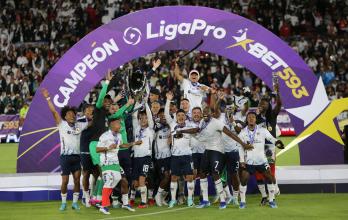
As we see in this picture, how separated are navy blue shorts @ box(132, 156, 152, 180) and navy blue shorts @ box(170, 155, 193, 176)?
0.53 m

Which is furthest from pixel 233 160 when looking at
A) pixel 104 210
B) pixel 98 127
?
pixel 104 210

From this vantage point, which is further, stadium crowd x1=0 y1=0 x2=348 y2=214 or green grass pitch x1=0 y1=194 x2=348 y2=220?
stadium crowd x1=0 y1=0 x2=348 y2=214

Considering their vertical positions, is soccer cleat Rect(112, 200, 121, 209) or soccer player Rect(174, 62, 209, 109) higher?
soccer player Rect(174, 62, 209, 109)

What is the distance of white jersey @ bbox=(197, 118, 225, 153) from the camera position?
16.9 meters

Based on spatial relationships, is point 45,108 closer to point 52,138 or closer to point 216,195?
point 52,138

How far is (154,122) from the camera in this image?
1769 cm

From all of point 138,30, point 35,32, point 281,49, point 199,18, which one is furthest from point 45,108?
point 35,32

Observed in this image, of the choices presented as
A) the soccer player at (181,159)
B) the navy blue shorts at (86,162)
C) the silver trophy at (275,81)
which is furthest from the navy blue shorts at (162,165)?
the silver trophy at (275,81)

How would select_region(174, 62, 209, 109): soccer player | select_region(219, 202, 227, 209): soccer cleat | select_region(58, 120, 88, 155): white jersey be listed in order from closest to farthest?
select_region(219, 202, 227, 209): soccer cleat, select_region(58, 120, 88, 155): white jersey, select_region(174, 62, 209, 109): soccer player

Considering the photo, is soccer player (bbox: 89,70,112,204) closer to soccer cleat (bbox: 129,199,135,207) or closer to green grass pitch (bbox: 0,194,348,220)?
green grass pitch (bbox: 0,194,348,220)

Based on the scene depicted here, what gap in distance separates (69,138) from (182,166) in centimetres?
219

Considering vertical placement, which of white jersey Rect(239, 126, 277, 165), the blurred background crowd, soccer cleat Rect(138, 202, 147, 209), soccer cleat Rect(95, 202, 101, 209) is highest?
the blurred background crowd

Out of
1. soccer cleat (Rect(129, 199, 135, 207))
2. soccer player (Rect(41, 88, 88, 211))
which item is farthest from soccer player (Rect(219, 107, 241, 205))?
soccer player (Rect(41, 88, 88, 211))

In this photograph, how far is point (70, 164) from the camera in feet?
55.2
